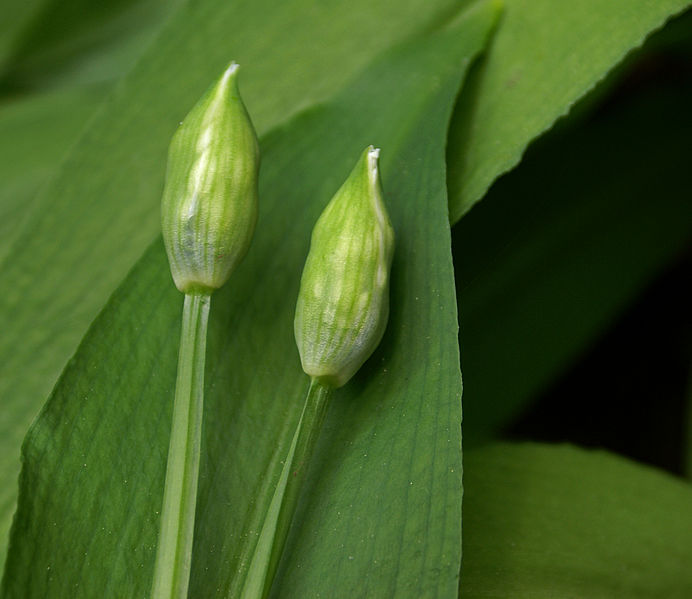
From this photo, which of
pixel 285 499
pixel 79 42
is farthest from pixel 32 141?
pixel 285 499

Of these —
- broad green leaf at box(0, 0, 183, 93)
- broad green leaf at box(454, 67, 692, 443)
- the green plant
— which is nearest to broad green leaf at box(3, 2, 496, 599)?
the green plant

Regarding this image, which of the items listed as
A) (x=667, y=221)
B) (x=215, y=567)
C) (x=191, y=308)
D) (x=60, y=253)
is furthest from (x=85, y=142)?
(x=667, y=221)

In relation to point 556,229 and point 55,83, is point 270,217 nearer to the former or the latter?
point 556,229

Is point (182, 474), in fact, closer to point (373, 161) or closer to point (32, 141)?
point (373, 161)

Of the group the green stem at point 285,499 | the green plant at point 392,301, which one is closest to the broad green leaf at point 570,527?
the green plant at point 392,301

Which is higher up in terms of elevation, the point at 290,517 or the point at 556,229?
the point at 556,229

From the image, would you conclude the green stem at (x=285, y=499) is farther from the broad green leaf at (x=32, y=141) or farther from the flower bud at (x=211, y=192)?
the broad green leaf at (x=32, y=141)

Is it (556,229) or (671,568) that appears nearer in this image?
(671,568)
